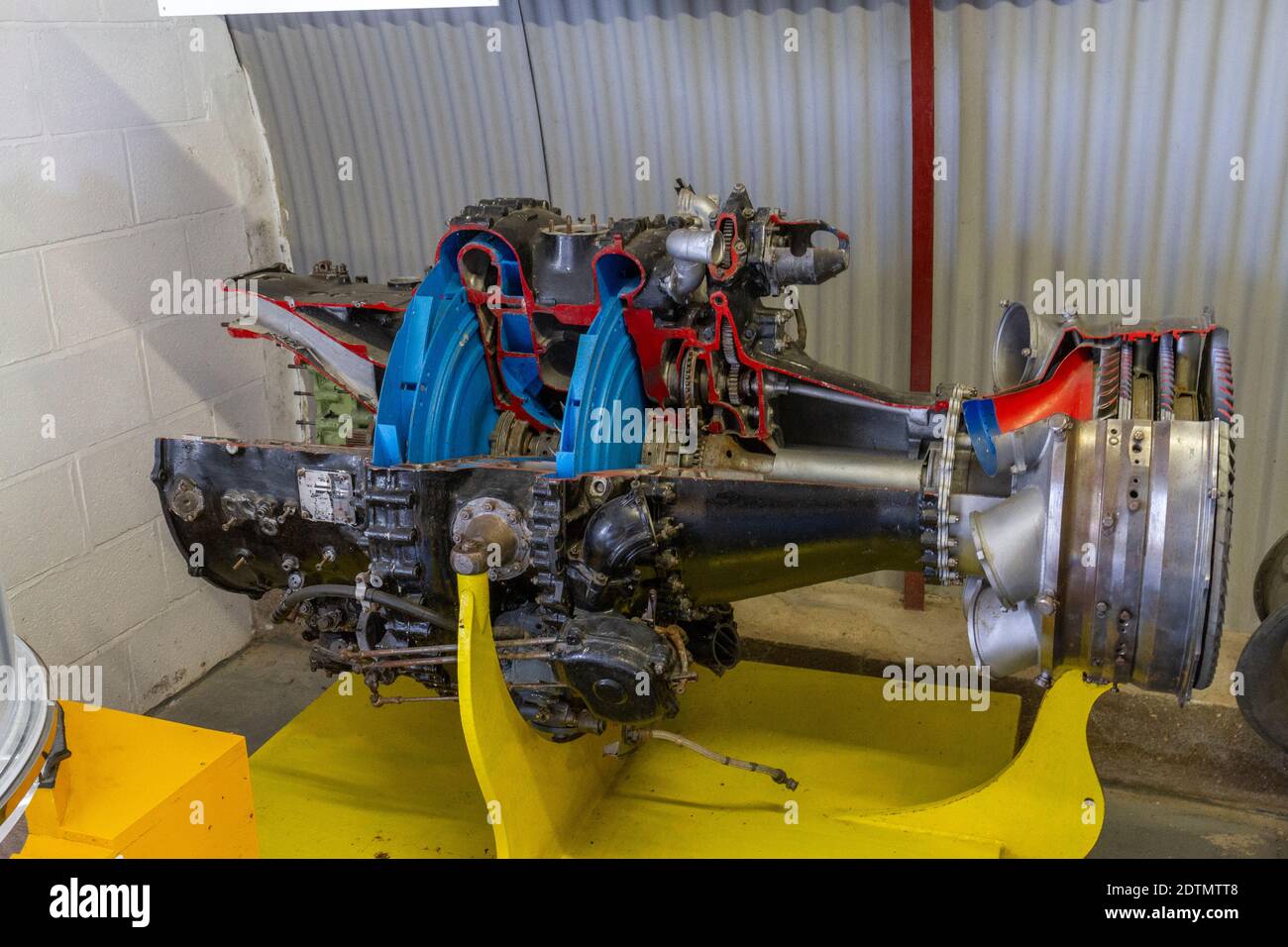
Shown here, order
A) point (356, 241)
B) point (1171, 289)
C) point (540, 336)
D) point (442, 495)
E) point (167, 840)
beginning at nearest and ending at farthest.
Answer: point (167, 840) < point (442, 495) < point (540, 336) < point (1171, 289) < point (356, 241)

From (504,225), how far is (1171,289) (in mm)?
2197

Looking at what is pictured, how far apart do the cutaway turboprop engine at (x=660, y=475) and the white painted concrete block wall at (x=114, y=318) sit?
0.80m

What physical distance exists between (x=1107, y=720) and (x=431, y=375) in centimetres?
245

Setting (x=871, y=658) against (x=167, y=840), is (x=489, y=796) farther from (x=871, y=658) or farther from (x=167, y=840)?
(x=871, y=658)

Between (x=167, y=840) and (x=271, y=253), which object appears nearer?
(x=167, y=840)

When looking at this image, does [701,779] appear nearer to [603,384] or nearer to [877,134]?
[603,384]

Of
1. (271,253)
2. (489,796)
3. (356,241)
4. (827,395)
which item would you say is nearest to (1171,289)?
(827,395)

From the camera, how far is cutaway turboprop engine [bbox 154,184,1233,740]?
2.60 meters

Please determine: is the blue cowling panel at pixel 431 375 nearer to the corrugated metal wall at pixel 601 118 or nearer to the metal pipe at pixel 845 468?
the metal pipe at pixel 845 468

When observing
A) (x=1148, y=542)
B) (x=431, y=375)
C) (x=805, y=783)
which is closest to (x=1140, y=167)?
(x=1148, y=542)

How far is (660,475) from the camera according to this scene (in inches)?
122

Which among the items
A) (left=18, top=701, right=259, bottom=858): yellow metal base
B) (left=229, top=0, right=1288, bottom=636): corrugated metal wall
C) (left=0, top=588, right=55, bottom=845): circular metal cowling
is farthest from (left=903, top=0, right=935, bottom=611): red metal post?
(left=0, top=588, right=55, bottom=845): circular metal cowling

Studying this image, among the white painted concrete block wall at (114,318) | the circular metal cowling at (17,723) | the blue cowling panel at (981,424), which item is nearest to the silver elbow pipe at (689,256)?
the blue cowling panel at (981,424)

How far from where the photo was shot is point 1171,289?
392 cm
